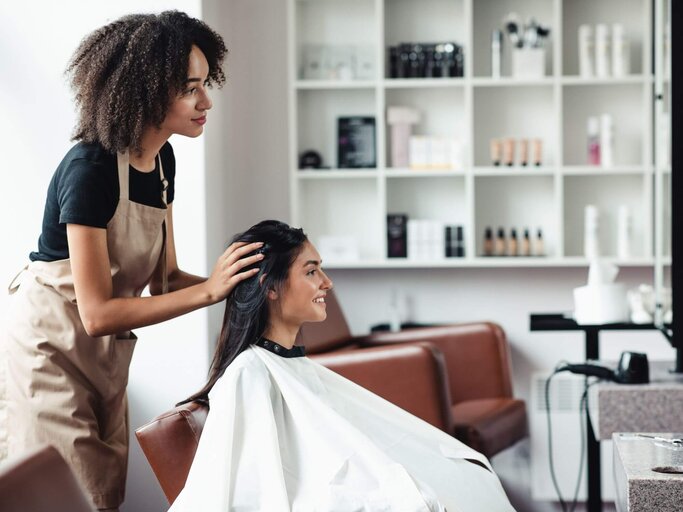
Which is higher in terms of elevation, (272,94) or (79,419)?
(272,94)

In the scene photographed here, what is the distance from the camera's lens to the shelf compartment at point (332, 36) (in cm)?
401

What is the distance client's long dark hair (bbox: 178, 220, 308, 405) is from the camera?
1.97 metres

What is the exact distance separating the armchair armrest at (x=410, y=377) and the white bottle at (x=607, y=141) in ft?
4.81

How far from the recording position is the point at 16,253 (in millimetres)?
2994

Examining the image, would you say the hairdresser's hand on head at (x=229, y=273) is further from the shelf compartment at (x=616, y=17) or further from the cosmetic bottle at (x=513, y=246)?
the shelf compartment at (x=616, y=17)

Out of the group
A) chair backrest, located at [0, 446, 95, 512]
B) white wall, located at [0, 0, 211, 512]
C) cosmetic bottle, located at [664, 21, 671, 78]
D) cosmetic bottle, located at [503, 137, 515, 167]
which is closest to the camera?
chair backrest, located at [0, 446, 95, 512]

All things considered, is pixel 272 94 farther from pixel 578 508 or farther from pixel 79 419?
pixel 79 419

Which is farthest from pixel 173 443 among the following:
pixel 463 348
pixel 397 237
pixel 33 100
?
pixel 397 237

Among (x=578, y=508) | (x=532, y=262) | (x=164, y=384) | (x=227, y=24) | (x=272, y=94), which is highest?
(x=227, y=24)

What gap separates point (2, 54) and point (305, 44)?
1.44 metres

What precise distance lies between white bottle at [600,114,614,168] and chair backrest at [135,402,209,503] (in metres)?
2.49

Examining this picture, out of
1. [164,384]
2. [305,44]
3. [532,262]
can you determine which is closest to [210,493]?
[164,384]

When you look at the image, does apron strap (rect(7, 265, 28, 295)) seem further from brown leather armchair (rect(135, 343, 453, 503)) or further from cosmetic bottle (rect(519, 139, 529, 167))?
cosmetic bottle (rect(519, 139, 529, 167))

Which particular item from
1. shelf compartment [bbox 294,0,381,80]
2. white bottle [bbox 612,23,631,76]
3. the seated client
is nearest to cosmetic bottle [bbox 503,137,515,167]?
white bottle [bbox 612,23,631,76]
